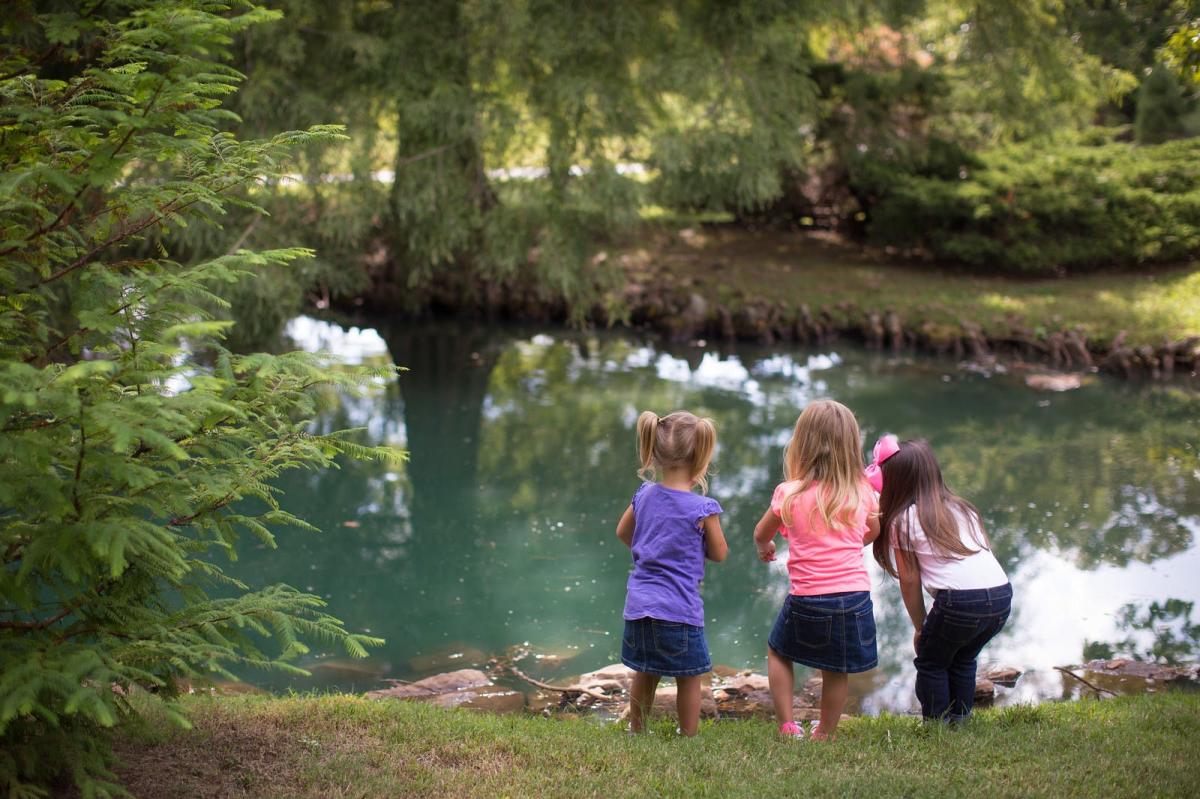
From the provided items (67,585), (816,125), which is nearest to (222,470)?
(67,585)

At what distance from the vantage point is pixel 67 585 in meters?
3.89

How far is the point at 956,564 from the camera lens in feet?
14.1

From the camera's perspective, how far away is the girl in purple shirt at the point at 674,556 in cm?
424

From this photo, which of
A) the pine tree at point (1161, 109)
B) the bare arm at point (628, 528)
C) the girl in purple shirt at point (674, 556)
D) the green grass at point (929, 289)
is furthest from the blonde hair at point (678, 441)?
the pine tree at point (1161, 109)

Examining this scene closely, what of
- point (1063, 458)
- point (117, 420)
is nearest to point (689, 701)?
point (117, 420)

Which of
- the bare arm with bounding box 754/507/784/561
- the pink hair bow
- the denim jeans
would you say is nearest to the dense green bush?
the pink hair bow

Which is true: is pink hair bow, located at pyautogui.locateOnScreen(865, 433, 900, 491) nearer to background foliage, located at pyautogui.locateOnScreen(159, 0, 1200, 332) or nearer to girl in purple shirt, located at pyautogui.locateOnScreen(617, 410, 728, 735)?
girl in purple shirt, located at pyautogui.locateOnScreen(617, 410, 728, 735)

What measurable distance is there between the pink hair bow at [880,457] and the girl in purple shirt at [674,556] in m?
0.76

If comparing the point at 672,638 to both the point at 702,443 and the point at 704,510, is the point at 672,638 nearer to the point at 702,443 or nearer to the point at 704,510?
the point at 704,510

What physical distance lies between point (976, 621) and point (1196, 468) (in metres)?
7.23

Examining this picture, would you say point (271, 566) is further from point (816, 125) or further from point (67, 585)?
point (816, 125)

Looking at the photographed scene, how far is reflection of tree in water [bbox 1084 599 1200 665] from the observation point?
6.32 m

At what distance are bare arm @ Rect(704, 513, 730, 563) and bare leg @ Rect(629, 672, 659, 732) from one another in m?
0.58

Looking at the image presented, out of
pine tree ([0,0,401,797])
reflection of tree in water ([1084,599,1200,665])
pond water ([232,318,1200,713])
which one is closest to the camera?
pine tree ([0,0,401,797])
